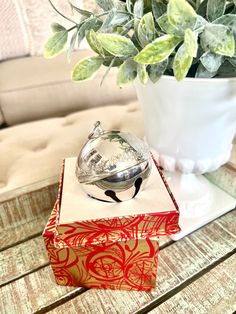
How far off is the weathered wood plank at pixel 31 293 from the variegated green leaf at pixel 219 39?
0.40 meters

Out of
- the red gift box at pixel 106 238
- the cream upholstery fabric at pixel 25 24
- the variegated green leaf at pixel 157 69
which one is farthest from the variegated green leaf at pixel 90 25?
the cream upholstery fabric at pixel 25 24

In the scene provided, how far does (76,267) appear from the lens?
431mm

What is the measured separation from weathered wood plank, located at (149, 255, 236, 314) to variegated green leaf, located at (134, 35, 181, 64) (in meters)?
0.35

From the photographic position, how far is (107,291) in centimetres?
44

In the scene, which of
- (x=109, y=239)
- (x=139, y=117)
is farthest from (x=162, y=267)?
(x=139, y=117)

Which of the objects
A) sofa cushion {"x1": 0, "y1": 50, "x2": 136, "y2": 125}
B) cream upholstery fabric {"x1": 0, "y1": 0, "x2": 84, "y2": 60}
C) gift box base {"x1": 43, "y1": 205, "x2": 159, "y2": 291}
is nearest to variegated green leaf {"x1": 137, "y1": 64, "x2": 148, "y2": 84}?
gift box base {"x1": 43, "y1": 205, "x2": 159, "y2": 291}

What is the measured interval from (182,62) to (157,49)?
0.10ft

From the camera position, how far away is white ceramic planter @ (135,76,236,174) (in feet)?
1.33

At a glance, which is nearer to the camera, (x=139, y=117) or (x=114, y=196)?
(x=114, y=196)

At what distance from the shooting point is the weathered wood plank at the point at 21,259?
0.47 metres

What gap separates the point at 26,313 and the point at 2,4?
106 centimetres

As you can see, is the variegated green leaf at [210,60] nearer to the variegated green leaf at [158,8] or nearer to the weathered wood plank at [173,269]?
the variegated green leaf at [158,8]

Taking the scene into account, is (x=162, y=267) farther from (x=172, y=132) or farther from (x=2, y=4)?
(x=2, y=4)

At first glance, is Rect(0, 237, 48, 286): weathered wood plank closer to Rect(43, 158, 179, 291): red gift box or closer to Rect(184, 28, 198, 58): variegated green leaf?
Rect(43, 158, 179, 291): red gift box
